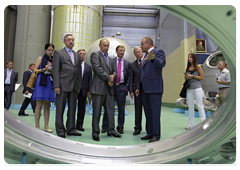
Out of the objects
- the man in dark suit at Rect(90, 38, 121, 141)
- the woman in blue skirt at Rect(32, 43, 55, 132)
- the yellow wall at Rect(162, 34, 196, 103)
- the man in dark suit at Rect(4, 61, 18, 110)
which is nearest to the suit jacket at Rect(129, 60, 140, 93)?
the man in dark suit at Rect(90, 38, 121, 141)

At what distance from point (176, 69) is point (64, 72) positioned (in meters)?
8.25

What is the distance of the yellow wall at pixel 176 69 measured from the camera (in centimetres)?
870

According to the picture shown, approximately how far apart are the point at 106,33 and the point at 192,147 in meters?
14.6

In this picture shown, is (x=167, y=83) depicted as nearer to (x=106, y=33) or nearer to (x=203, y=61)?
(x=203, y=61)

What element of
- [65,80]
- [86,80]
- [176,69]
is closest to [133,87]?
[86,80]

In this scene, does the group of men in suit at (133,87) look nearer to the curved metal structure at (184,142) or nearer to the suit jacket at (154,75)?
the suit jacket at (154,75)

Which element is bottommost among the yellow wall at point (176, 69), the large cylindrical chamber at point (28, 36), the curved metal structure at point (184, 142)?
the curved metal structure at point (184, 142)

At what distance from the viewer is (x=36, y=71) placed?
2.71m

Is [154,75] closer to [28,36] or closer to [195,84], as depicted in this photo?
[195,84]

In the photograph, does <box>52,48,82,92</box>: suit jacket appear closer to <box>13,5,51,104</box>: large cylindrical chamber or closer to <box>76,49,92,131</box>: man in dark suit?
<box>76,49,92,131</box>: man in dark suit

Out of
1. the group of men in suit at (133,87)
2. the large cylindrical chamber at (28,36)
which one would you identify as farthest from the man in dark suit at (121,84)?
the large cylindrical chamber at (28,36)

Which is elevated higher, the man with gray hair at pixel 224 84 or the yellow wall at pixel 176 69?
the yellow wall at pixel 176 69

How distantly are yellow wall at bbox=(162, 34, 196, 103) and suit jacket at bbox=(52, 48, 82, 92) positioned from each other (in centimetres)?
664

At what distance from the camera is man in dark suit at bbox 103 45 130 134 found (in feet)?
10.5
